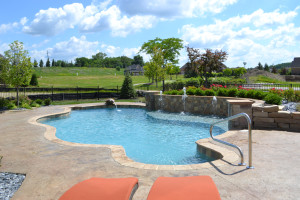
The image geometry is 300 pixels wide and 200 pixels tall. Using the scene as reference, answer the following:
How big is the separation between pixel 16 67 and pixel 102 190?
597 inches

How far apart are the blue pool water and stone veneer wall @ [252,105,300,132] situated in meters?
1.58

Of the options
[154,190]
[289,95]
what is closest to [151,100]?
[289,95]

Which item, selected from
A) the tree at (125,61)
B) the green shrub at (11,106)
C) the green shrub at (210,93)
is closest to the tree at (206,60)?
the green shrub at (210,93)

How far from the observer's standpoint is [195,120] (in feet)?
38.0

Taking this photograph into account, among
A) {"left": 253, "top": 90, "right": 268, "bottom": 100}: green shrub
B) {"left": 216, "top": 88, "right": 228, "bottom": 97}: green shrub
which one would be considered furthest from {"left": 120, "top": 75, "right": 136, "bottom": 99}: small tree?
{"left": 253, "top": 90, "right": 268, "bottom": 100}: green shrub

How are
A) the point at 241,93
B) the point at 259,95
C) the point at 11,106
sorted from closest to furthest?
the point at 259,95 < the point at 241,93 < the point at 11,106

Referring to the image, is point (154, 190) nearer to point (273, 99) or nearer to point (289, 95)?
point (273, 99)

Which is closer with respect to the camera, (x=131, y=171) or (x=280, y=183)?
(x=280, y=183)

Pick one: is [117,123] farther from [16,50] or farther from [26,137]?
[16,50]

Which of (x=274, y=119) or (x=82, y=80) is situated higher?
(x=82, y=80)

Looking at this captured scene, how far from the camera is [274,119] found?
8.02 metres

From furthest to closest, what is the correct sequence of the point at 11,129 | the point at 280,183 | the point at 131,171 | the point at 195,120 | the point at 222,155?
1. the point at 195,120
2. the point at 11,129
3. the point at 222,155
4. the point at 131,171
5. the point at 280,183

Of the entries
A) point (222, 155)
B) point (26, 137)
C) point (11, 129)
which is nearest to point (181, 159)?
point (222, 155)

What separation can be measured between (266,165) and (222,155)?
100 centimetres
